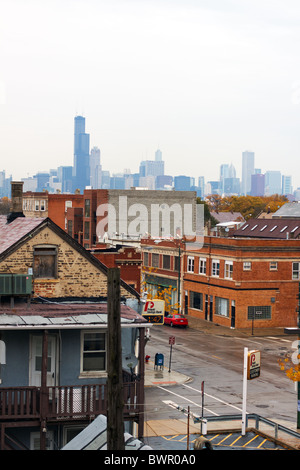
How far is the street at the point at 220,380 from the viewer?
37.3m

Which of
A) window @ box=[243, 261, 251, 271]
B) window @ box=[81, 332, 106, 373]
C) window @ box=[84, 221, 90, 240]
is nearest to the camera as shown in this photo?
window @ box=[81, 332, 106, 373]

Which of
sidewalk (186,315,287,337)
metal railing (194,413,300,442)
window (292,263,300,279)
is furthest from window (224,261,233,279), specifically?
metal railing (194,413,300,442)

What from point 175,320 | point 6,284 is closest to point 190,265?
point 175,320

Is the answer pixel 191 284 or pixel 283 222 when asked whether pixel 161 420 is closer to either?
pixel 191 284

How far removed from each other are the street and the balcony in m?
8.42

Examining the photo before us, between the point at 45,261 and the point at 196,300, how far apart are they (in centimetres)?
4701

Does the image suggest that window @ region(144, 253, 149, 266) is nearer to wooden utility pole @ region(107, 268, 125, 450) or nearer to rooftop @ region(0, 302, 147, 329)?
rooftop @ region(0, 302, 147, 329)

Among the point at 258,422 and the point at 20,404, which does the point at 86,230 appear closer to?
the point at 258,422

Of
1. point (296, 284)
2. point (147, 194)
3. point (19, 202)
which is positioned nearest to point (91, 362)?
point (19, 202)

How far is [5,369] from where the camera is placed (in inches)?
1012

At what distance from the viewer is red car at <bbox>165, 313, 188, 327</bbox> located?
218 ft

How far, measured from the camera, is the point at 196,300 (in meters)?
73.9

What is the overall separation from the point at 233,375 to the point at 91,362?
21.0 m

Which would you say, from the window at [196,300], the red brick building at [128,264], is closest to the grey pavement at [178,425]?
the red brick building at [128,264]
